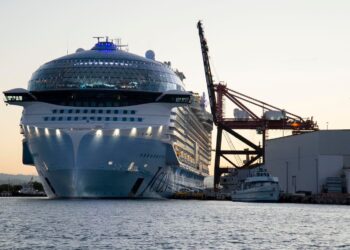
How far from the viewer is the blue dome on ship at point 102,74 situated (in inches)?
5226

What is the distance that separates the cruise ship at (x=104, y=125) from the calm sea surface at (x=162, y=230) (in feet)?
61.4

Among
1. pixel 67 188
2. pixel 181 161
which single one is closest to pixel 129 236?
pixel 67 188

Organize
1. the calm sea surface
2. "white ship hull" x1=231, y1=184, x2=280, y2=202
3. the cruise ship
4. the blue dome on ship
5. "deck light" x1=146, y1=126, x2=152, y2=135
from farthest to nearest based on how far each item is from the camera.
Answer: "white ship hull" x1=231, y1=184, x2=280, y2=202 < the blue dome on ship < "deck light" x1=146, y1=126, x2=152, y2=135 < the cruise ship < the calm sea surface

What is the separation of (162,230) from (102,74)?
65.2 metres

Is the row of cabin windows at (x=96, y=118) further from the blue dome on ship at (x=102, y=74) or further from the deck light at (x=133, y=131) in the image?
the blue dome on ship at (x=102, y=74)

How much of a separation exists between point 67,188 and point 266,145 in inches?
3097

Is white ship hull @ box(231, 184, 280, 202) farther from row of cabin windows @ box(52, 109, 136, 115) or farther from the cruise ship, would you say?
row of cabin windows @ box(52, 109, 136, 115)

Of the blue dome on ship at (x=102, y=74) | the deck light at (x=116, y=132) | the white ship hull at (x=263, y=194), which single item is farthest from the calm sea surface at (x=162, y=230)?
the white ship hull at (x=263, y=194)

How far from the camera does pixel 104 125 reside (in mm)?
122250

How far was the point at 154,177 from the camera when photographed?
129m

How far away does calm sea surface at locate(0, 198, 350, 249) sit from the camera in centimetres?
6119

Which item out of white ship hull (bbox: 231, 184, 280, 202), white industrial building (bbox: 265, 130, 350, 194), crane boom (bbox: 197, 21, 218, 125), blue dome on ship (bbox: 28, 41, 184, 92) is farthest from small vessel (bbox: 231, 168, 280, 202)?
crane boom (bbox: 197, 21, 218, 125)

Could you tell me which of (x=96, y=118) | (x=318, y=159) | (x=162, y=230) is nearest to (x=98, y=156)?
(x=96, y=118)

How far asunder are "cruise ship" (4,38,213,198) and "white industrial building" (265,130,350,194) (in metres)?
25.4
